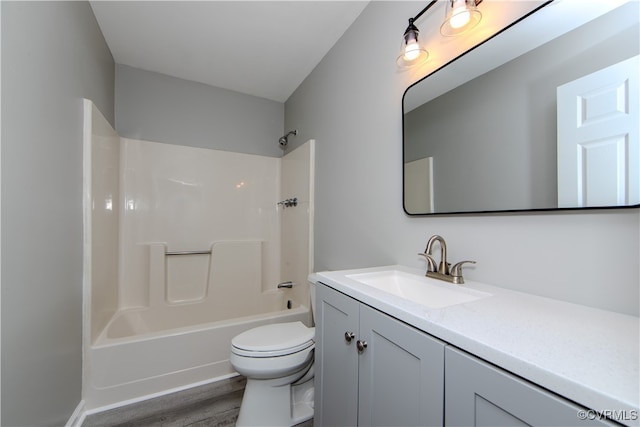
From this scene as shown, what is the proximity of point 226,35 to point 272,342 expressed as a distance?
6.79ft

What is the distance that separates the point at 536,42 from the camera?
82 cm

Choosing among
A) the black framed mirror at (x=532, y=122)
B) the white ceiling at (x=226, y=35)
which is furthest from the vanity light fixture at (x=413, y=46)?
the white ceiling at (x=226, y=35)

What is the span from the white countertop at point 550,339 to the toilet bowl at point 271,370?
75cm

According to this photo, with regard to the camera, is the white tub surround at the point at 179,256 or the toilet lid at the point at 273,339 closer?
the toilet lid at the point at 273,339

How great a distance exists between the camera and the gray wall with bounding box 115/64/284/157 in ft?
7.28

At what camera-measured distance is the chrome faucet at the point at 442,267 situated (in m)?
0.97

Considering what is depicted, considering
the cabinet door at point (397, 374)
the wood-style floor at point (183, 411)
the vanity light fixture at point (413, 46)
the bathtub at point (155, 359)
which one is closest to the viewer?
the cabinet door at point (397, 374)

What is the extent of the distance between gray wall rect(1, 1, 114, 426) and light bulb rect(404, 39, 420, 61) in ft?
4.94

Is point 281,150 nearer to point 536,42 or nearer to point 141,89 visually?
point 141,89

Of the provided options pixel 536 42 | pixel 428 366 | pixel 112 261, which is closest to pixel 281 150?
pixel 112 261

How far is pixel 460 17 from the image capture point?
969 mm

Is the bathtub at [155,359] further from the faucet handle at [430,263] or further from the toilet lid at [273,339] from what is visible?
the faucet handle at [430,263]

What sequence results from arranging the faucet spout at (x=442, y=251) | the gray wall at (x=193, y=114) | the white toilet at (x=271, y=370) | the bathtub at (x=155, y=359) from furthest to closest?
the gray wall at (x=193, y=114) < the bathtub at (x=155, y=359) < the white toilet at (x=271, y=370) < the faucet spout at (x=442, y=251)

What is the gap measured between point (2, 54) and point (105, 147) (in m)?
1.07
